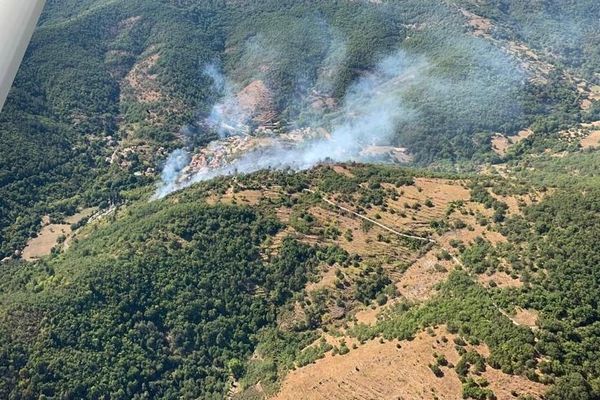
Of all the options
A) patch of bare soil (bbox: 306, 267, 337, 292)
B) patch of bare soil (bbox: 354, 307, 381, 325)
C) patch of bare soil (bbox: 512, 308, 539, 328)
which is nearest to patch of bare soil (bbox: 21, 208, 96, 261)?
patch of bare soil (bbox: 306, 267, 337, 292)

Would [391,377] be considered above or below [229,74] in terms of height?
above

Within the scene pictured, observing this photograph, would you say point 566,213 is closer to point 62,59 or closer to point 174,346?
point 174,346

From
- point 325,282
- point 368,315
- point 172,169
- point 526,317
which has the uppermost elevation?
point 526,317

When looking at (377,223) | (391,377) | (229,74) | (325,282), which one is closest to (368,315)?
(325,282)

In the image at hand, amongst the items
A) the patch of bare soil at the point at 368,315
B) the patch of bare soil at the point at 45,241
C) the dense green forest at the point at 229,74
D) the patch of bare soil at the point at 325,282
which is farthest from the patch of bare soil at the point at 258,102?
the patch of bare soil at the point at 368,315

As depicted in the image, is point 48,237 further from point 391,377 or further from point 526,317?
point 526,317

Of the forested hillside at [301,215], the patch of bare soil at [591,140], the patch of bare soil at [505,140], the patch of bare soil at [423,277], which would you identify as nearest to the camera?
the forested hillside at [301,215]

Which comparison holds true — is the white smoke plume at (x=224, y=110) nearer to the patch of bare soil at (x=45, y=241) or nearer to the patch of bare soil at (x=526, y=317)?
the patch of bare soil at (x=45, y=241)
